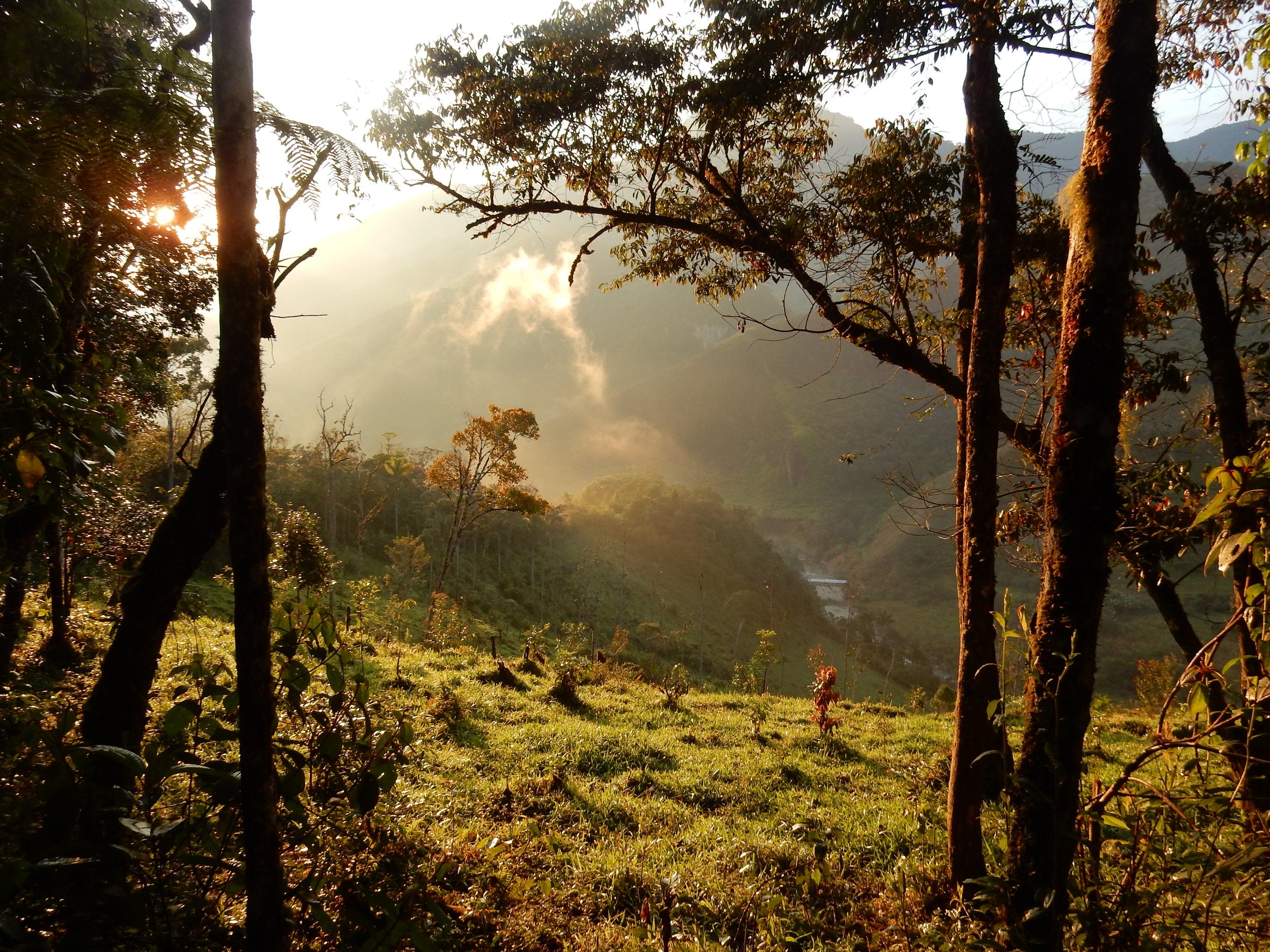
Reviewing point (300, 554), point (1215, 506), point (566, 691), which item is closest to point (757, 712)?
point (566, 691)

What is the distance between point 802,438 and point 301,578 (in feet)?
337

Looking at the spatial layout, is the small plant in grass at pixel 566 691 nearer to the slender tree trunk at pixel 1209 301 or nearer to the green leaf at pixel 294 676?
the green leaf at pixel 294 676

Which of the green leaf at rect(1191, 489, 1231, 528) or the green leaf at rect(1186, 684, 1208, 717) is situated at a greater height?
the green leaf at rect(1191, 489, 1231, 528)

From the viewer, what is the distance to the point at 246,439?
2000 millimetres

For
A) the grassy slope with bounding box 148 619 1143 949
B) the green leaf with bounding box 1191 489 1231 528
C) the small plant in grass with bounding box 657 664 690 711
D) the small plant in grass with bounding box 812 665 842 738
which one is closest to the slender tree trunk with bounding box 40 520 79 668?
the grassy slope with bounding box 148 619 1143 949

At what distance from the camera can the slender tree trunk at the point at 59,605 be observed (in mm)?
5191

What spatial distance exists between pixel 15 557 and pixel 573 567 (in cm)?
3252

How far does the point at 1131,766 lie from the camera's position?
1702 millimetres

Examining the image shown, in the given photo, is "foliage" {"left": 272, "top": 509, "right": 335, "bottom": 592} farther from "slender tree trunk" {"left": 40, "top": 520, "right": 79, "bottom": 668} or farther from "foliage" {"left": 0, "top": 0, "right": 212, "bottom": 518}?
"foliage" {"left": 0, "top": 0, "right": 212, "bottom": 518}

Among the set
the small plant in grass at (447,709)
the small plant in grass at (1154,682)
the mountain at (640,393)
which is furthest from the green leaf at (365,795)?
the mountain at (640,393)

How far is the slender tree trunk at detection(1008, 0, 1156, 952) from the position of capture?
217 centimetres

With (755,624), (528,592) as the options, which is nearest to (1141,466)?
(528,592)

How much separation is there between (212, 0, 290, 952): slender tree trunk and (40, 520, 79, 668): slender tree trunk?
4467 mm

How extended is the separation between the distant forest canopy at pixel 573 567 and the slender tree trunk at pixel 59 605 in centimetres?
25
